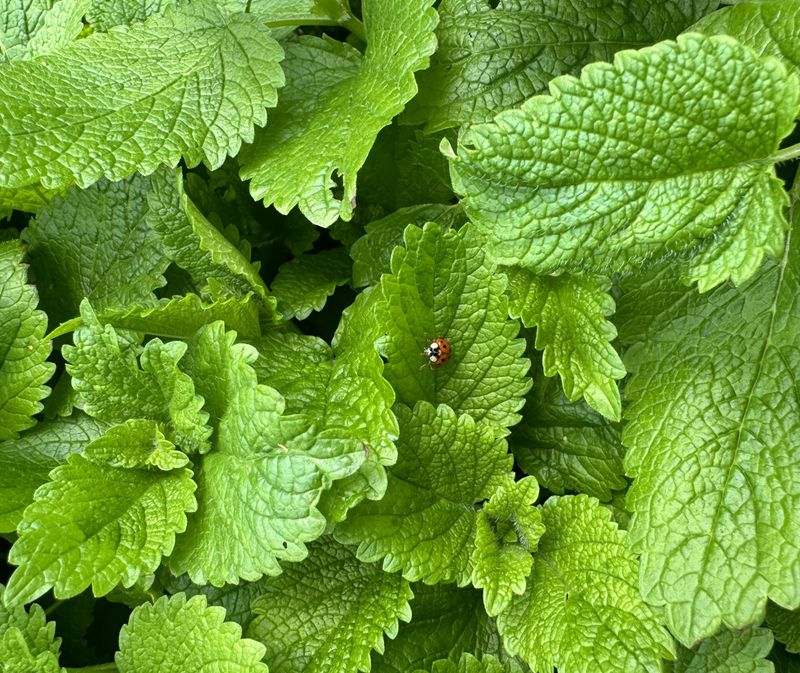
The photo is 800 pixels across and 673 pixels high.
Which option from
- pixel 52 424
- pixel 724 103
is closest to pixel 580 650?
pixel 724 103

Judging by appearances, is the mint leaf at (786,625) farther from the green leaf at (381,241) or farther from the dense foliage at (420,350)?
the green leaf at (381,241)

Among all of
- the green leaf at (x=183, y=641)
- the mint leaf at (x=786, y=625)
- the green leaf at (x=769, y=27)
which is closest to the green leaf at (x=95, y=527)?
the green leaf at (x=183, y=641)

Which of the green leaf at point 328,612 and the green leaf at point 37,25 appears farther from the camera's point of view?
the green leaf at point 37,25

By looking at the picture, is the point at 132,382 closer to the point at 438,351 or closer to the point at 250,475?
the point at 250,475

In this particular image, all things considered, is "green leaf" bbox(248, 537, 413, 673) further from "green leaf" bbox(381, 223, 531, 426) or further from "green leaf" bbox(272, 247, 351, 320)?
"green leaf" bbox(272, 247, 351, 320)

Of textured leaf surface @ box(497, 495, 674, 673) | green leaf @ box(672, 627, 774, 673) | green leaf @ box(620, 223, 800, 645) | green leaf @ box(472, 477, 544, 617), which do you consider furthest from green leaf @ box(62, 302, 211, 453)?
green leaf @ box(672, 627, 774, 673)

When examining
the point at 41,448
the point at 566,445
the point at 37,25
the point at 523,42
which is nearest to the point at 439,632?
the point at 566,445
